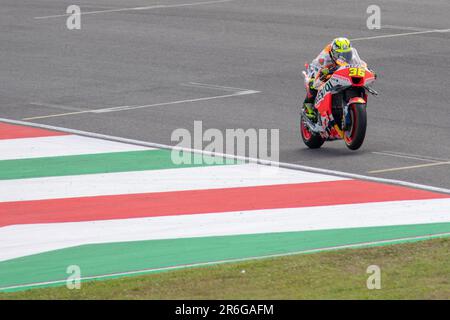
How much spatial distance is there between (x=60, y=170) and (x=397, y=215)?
4.96 m

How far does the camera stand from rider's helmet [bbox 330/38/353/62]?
17.5m

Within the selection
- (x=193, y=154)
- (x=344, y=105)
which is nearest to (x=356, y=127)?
(x=344, y=105)

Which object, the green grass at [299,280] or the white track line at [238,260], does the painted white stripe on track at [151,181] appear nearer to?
the white track line at [238,260]

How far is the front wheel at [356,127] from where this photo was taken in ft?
57.1

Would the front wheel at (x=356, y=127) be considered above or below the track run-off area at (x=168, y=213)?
above

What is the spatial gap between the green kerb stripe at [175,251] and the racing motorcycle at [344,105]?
408 cm

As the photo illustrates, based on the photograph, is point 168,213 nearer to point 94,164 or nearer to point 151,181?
point 151,181

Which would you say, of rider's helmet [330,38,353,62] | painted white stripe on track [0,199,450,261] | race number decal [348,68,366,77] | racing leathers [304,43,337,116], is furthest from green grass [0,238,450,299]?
racing leathers [304,43,337,116]

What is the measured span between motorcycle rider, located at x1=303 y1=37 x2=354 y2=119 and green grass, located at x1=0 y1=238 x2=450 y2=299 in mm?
5733

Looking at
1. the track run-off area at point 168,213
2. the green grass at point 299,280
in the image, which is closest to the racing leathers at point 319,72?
the track run-off area at point 168,213

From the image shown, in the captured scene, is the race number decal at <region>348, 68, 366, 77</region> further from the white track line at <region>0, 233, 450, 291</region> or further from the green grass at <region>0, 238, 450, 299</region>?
the green grass at <region>0, 238, 450, 299</region>

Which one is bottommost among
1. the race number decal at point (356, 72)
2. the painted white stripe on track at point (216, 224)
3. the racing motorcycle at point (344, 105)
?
the painted white stripe on track at point (216, 224)

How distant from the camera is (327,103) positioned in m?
17.8
